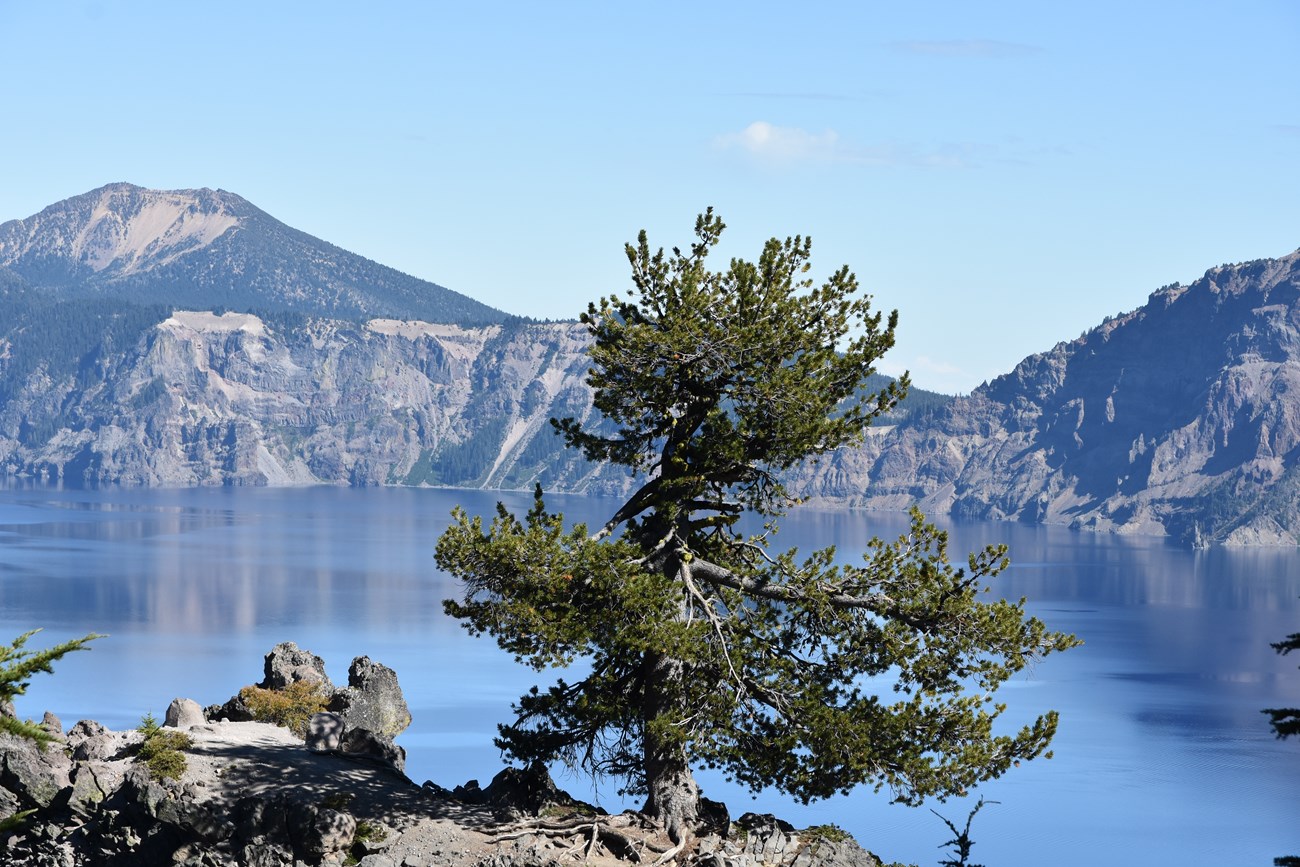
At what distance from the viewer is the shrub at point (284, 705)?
170ft

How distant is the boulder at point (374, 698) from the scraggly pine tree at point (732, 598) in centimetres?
1669

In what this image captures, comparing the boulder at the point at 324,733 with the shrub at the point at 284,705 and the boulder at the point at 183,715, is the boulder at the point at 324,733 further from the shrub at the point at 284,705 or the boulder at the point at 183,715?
the shrub at the point at 284,705

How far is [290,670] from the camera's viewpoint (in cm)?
5709

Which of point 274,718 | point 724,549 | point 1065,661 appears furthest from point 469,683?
point 724,549

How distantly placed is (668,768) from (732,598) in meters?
4.38

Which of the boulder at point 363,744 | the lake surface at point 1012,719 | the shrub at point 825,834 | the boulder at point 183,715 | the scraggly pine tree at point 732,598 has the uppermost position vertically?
the scraggly pine tree at point 732,598

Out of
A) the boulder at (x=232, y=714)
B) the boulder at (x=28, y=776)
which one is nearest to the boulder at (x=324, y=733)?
the boulder at (x=28, y=776)

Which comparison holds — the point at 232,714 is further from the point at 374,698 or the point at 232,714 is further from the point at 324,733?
the point at 324,733

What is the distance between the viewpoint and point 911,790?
119 feet

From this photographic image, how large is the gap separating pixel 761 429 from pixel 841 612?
4.73 meters

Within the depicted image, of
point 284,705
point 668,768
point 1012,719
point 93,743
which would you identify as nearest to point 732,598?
point 668,768

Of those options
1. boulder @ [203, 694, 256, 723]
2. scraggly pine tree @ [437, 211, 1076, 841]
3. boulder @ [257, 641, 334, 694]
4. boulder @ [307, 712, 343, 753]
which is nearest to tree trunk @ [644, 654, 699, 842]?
scraggly pine tree @ [437, 211, 1076, 841]

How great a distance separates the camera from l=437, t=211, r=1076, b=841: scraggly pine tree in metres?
36.3

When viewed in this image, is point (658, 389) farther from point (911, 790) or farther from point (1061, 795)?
point (1061, 795)
